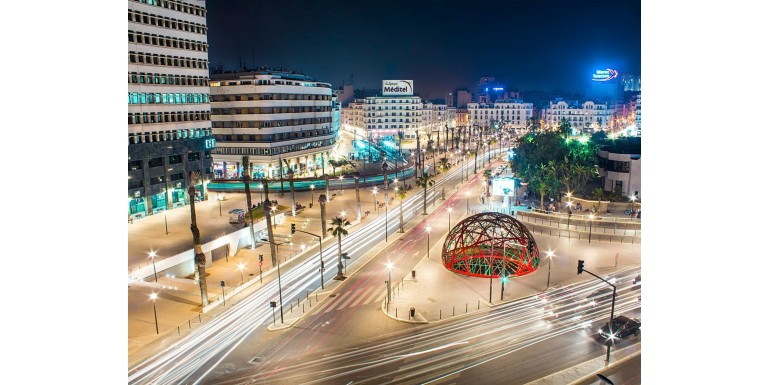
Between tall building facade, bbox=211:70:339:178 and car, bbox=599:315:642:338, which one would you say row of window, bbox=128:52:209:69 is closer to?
tall building facade, bbox=211:70:339:178

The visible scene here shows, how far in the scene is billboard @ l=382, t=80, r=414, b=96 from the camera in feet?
442

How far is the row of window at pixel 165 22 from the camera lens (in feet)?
150

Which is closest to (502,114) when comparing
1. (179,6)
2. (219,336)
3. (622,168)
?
(622,168)

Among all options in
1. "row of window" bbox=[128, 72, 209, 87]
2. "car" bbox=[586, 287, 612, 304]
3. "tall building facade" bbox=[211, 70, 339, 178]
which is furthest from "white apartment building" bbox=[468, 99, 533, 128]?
"car" bbox=[586, 287, 612, 304]

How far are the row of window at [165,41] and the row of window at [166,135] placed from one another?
7.75 m

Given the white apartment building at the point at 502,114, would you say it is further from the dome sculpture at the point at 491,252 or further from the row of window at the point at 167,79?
the dome sculpture at the point at 491,252

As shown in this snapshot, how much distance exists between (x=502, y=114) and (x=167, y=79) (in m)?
136

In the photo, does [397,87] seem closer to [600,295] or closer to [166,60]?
[166,60]

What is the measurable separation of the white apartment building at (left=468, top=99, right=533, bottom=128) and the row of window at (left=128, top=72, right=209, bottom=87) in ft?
415

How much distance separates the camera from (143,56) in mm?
46281

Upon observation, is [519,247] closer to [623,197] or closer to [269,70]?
[623,197]

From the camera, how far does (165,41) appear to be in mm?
48531

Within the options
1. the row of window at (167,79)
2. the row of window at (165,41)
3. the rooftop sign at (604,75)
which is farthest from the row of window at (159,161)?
the rooftop sign at (604,75)

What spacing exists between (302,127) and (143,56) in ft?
111
